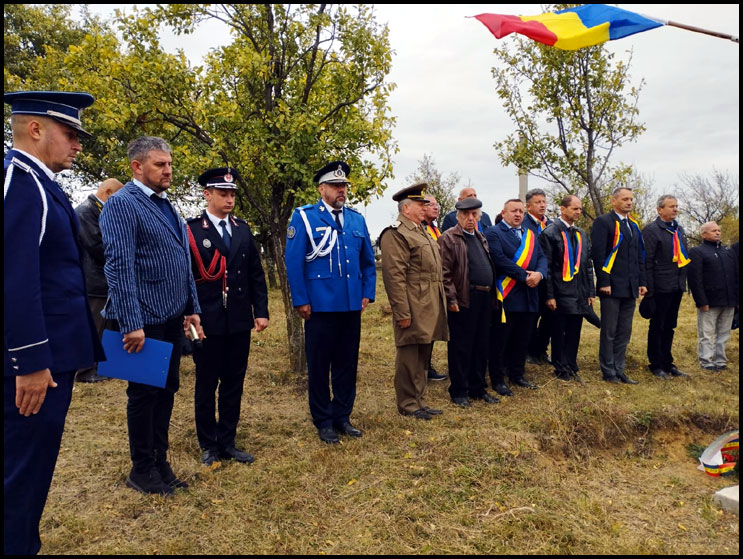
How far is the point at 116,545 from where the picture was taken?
3.11 m

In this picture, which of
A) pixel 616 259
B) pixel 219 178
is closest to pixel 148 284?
pixel 219 178

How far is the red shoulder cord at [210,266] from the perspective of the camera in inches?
165

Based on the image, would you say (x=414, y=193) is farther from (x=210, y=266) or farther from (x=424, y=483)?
(x=424, y=483)

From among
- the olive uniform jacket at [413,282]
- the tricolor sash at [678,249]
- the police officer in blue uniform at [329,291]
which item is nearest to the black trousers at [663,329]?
the tricolor sash at [678,249]

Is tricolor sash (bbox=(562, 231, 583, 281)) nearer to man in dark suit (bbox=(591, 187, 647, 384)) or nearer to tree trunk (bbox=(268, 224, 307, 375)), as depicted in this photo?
man in dark suit (bbox=(591, 187, 647, 384))

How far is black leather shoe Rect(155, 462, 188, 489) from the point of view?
3842 mm

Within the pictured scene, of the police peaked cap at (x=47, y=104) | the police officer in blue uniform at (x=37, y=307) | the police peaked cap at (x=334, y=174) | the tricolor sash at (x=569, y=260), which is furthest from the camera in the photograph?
the tricolor sash at (x=569, y=260)

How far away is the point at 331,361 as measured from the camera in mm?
4938

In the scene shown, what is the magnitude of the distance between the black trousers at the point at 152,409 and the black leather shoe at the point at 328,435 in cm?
138

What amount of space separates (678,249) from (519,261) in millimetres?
2494

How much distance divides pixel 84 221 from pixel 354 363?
3464 millimetres

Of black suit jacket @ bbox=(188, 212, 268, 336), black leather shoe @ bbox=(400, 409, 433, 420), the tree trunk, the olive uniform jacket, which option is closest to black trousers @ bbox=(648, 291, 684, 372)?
the olive uniform jacket

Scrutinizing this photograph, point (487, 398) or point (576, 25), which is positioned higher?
point (576, 25)

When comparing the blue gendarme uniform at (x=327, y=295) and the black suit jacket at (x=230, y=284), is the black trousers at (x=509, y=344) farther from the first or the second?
the black suit jacket at (x=230, y=284)
